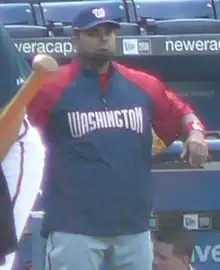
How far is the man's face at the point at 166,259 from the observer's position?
3.69 m

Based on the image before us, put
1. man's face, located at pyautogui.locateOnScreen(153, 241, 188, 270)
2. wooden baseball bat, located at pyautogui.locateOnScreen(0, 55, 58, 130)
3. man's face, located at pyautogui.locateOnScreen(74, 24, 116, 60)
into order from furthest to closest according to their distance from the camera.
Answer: man's face, located at pyautogui.locateOnScreen(153, 241, 188, 270) < man's face, located at pyautogui.locateOnScreen(74, 24, 116, 60) < wooden baseball bat, located at pyautogui.locateOnScreen(0, 55, 58, 130)

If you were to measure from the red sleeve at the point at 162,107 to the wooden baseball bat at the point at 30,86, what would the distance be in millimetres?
Result: 1639

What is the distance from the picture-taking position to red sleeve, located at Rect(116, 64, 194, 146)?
343 cm

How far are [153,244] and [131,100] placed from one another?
72cm

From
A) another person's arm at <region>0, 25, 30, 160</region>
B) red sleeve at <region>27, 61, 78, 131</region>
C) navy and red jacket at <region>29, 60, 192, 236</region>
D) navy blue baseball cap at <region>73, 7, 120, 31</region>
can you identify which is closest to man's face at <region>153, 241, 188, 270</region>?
navy and red jacket at <region>29, 60, 192, 236</region>

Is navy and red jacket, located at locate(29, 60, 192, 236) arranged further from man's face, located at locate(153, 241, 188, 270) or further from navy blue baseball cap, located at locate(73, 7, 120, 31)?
man's face, located at locate(153, 241, 188, 270)

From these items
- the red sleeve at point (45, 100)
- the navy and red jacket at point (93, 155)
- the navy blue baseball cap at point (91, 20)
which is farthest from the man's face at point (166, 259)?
the navy blue baseball cap at point (91, 20)

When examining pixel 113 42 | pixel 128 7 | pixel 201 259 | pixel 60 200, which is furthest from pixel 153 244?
pixel 128 7

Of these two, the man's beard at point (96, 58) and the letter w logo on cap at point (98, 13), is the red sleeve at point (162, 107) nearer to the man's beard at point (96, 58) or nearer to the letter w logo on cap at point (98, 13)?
the man's beard at point (96, 58)

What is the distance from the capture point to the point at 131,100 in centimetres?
336

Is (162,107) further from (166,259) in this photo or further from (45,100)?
(166,259)

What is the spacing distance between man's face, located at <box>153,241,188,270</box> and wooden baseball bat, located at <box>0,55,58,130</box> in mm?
2002

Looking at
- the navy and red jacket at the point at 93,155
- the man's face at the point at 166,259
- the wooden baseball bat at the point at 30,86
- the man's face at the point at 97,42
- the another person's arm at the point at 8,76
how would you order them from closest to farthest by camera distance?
the wooden baseball bat at the point at 30,86 → the another person's arm at the point at 8,76 → the navy and red jacket at the point at 93,155 → the man's face at the point at 97,42 → the man's face at the point at 166,259

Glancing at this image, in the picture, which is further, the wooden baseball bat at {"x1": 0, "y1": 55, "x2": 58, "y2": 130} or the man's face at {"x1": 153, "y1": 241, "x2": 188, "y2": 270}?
the man's face at {"x1": 153, "y1": 241, "x2": 188, "y2": 270}
